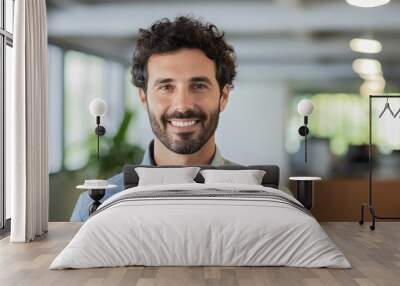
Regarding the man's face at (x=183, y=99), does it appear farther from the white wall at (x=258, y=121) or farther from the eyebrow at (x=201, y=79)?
the white wall at (x=258, y=121)

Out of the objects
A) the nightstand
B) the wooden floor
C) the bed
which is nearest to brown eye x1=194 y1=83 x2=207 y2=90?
the nightstand

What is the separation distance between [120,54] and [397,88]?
10.7 feet

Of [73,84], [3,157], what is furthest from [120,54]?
[3,157]

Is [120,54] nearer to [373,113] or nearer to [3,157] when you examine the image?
[3,157]

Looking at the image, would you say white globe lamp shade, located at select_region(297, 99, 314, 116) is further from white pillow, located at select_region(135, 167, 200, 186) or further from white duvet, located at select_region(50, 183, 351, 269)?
white duvet, located at select_region(50, 183, 351, 269)

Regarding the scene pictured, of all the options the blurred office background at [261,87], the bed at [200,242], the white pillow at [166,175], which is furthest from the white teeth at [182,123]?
the bed at [200,242]

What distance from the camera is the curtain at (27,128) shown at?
21.1 ft

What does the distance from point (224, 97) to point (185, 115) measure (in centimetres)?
53

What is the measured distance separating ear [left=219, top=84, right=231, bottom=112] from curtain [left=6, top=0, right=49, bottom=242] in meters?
2.04

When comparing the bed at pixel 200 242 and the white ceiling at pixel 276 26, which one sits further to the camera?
the white ceiling at pixel 276 26

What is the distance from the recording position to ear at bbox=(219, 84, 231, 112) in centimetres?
780

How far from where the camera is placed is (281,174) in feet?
25.7

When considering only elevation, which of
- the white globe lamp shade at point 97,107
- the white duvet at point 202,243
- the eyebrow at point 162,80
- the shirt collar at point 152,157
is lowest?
the white duvet at point 202,243

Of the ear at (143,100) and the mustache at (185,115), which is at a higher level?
the ear at (143,100)
